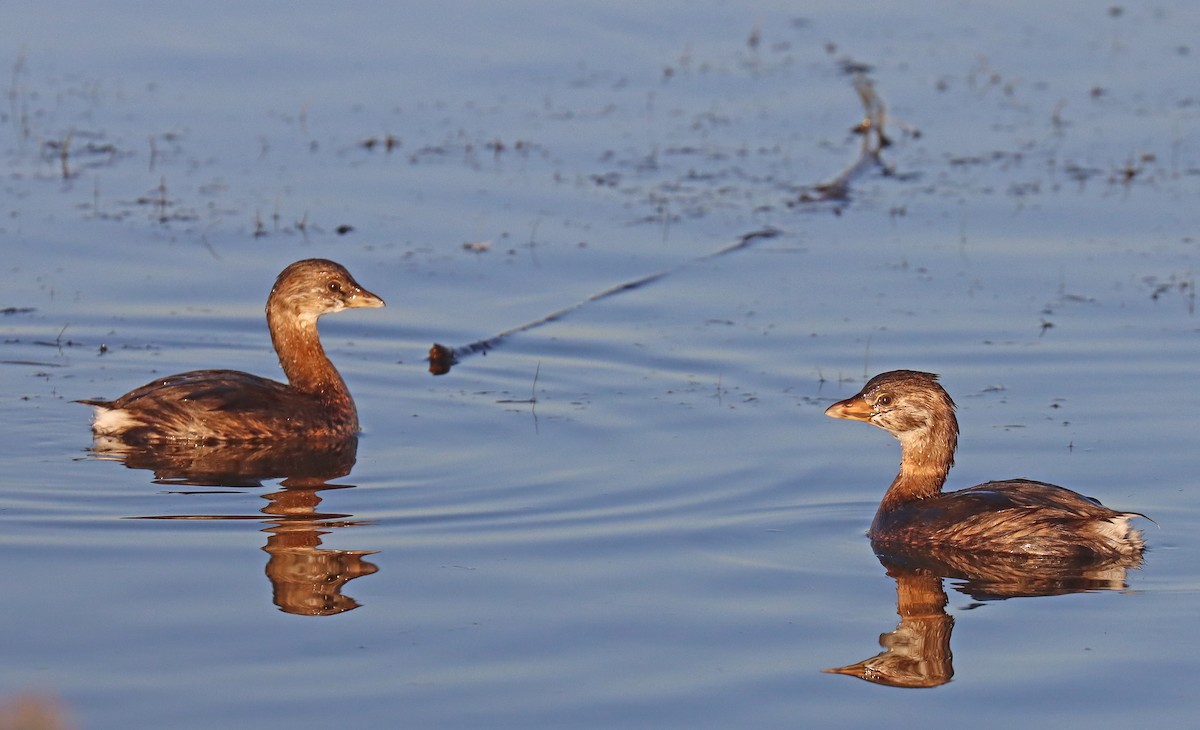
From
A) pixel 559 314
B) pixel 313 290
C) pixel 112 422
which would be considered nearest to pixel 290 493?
pixel 112 422

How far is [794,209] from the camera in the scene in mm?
16703

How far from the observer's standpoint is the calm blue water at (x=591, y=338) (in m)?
7.83

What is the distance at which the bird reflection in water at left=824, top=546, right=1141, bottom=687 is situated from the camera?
7.90m

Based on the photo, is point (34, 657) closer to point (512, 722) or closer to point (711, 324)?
point (512, 722)

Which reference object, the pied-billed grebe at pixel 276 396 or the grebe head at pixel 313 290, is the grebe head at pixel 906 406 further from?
the grebe head at pixel 313 290

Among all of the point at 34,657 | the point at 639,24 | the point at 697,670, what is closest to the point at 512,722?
the point at 697,670

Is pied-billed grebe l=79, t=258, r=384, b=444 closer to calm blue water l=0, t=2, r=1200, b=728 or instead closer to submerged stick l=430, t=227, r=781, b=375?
calm blue water l=0, t=2, r=1200, b=728

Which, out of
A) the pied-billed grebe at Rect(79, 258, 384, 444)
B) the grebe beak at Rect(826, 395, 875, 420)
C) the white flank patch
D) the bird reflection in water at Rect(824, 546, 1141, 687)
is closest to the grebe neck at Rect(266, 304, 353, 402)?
the pied-billed grebe at Rect(79, 258, 384, 444)

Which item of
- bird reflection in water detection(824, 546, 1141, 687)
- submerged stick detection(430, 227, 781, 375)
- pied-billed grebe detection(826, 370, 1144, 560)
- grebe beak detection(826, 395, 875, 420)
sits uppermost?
submerged stick detection(430, 227, 781, 375)

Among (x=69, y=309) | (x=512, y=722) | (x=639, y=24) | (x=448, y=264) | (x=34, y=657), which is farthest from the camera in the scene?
(x=639, y=24)

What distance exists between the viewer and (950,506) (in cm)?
971

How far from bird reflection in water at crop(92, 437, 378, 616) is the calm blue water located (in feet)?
0.13

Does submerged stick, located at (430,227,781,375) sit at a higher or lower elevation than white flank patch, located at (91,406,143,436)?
higher

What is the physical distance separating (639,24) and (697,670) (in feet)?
53.9
